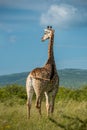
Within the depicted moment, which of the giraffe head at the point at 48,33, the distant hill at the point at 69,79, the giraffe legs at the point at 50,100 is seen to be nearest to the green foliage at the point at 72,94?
the distant hill at the point at 69,79

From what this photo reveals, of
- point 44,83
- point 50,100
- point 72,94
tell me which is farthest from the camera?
point 72,94

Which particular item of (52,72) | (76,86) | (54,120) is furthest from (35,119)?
(76,86)

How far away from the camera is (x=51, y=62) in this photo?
17.3 m

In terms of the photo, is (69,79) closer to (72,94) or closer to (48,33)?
(72,94)

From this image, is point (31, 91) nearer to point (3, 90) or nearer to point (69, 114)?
point (69, 114)

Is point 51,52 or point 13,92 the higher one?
point 51,52

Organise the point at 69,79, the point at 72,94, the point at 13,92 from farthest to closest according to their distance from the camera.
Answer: the point at 69,79, the point at 13,92, the point at 72,94

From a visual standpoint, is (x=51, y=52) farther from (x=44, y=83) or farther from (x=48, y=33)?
(x=44, y=83)

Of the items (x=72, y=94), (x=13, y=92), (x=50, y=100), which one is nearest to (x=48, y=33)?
(x=50, y=100)

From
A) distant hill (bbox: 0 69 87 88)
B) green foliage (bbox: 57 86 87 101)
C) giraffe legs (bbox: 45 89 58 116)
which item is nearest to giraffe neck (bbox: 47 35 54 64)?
giraffe legs (bbox: 45 89 58 116)

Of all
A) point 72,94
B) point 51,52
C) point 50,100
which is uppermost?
point 51,52

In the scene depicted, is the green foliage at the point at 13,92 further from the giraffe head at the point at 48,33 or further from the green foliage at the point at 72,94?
the giraffe head at the point at 48,33

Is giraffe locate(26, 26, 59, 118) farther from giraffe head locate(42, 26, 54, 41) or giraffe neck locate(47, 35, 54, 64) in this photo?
giraffe head locate(42, 26, 54, 41)

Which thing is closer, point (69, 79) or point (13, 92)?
point (13, 92)
